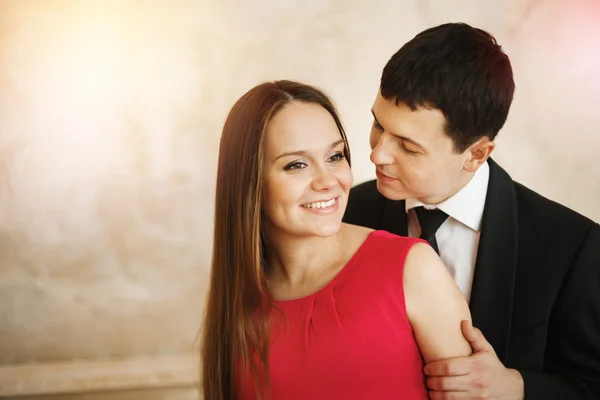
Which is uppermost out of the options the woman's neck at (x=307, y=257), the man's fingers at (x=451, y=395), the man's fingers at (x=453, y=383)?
the woman's neck at (x=307, y=257)

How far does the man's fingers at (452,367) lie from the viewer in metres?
1.32

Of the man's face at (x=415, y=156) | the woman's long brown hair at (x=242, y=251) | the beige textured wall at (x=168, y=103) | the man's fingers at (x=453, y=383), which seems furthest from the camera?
the beige textured wall at (x=168, y=103)

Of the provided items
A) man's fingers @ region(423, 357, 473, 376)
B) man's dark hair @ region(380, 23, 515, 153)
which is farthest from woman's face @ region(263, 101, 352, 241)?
man's fingers @ region(423, 357, 473, 376)

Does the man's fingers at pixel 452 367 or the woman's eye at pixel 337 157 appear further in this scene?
the woman's eye at pixel 337 157

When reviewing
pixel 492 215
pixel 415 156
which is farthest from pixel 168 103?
pixel 492 215

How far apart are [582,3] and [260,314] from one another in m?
1.85

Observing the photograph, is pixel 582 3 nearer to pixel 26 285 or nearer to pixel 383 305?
pixel 383 305

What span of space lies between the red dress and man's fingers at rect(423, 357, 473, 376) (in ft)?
0.17

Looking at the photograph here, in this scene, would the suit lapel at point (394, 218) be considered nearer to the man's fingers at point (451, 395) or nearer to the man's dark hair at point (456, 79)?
the man's dark hair at point (456, 79)

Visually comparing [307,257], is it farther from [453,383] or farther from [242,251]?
[453,383]

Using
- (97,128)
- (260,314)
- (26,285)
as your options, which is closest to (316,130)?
(260,314)

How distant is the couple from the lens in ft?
4.48

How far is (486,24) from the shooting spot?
2.53m

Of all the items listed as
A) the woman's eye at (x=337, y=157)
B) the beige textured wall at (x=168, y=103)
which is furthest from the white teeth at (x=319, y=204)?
the beige textured wall at (x=168, y=103)
